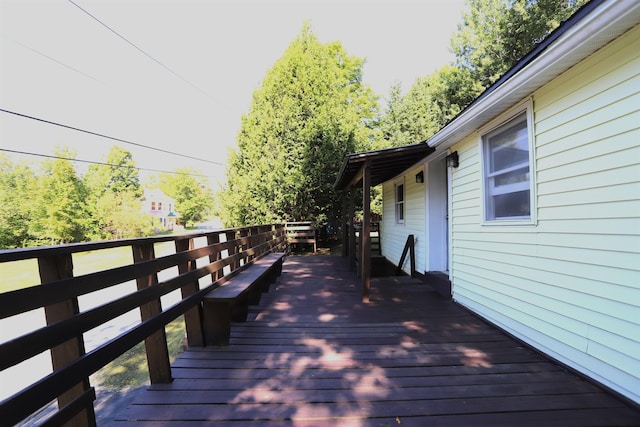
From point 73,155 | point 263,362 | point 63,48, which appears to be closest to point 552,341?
point 263,362

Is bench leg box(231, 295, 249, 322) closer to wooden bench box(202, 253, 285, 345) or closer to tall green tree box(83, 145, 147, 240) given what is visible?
wooden bench box(202, 253, 285, 345)

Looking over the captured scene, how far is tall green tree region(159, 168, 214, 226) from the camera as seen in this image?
197 ft

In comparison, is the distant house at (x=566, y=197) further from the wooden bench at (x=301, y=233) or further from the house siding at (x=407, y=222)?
the wooden bench at (x=301, y=233)

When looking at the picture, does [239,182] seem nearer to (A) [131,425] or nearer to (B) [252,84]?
(B) [252,84]

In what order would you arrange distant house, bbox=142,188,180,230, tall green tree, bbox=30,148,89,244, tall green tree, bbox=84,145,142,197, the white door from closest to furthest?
1. the white door
2. tall green tree, bbox=30,148,89,244
3. tall green tree, bbox=84,145,142,197
4. distant house, bbox=142,188,180,230

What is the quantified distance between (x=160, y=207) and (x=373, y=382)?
56.7m

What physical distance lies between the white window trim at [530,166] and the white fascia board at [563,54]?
0.26ft

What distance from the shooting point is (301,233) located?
35.9ft

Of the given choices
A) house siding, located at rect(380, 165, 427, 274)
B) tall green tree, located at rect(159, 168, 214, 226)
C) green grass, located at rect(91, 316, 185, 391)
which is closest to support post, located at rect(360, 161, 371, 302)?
house siding, located at rect(380, 165, 427, 274)

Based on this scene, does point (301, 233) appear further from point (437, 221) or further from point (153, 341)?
point (153, 341)

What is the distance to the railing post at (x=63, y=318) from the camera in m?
1.31

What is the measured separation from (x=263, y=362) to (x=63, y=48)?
50.8 ft

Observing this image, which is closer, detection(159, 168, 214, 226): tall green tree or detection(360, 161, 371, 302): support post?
detection(360, 161, 371, 302): support post

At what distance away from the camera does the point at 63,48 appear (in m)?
11.4
